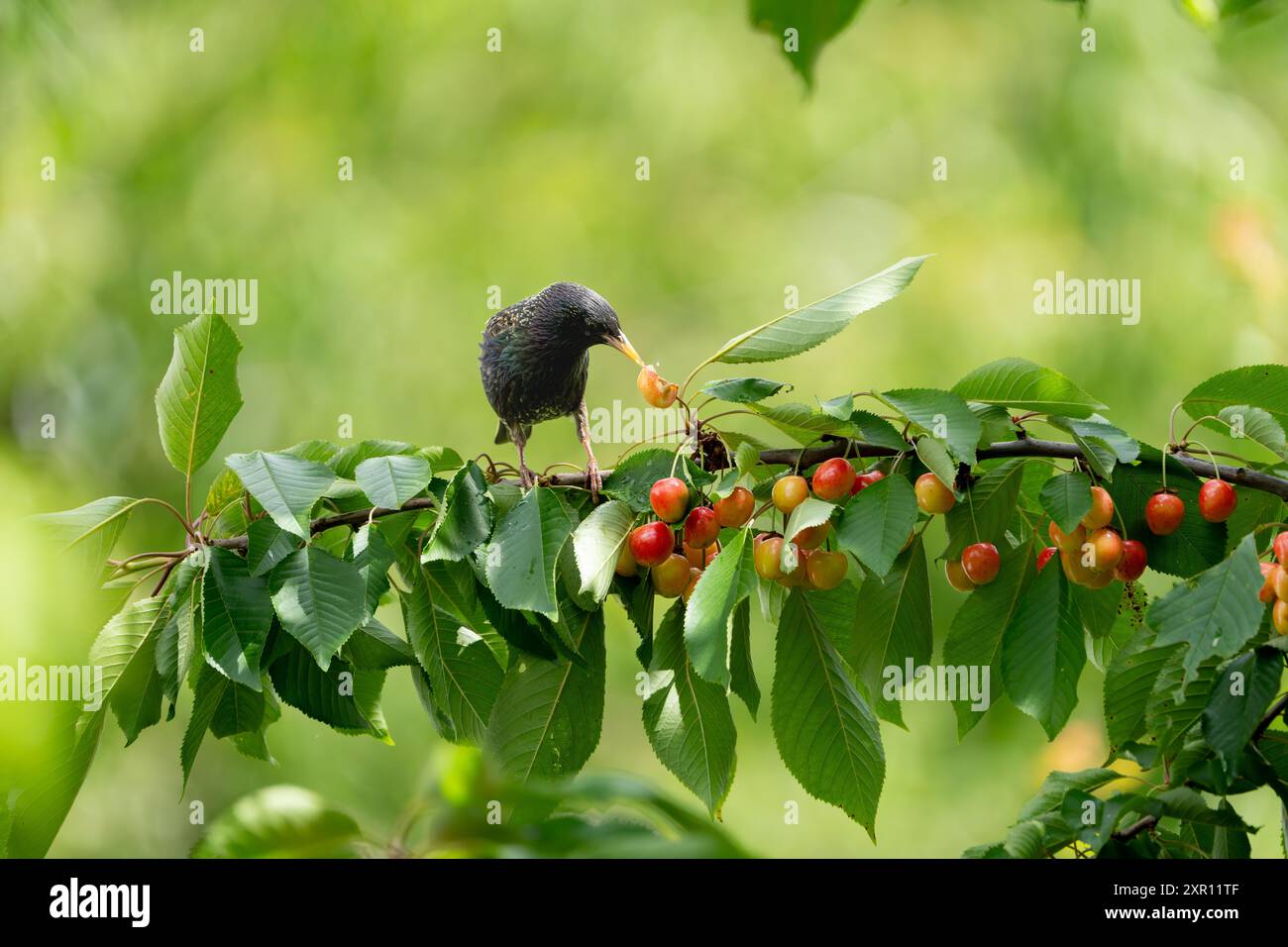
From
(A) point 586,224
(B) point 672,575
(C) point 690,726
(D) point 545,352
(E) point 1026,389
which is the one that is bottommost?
(C) point 690,726

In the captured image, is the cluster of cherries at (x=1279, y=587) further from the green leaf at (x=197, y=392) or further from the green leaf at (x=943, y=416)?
the green leaf at (x=197, y=392)

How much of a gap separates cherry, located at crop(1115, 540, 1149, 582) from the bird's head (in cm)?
58

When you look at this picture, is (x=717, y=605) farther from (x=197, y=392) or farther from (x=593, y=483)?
(x=197, y=392)

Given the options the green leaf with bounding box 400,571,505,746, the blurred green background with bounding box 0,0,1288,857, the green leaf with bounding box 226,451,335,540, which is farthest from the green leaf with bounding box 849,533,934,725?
the blurred green background with bounding box 0,0,1288,857

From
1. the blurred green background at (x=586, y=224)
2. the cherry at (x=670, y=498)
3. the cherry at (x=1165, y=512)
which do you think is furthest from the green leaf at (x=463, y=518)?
the blurred green background at (x=586, y=224)

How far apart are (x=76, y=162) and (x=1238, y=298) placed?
3011 mm

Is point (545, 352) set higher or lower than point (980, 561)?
higher

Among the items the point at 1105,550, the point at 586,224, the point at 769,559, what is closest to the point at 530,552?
the point at 769,559

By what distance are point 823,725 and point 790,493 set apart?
159mm

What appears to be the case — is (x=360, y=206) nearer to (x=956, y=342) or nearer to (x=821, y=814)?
(x=956, y=342)

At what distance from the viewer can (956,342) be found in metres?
3.18

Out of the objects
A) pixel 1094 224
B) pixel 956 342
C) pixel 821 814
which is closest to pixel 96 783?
pixel 821 814

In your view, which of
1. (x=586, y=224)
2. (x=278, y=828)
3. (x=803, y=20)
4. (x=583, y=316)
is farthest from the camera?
(x=586, y=224)

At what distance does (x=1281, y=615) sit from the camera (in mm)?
715
